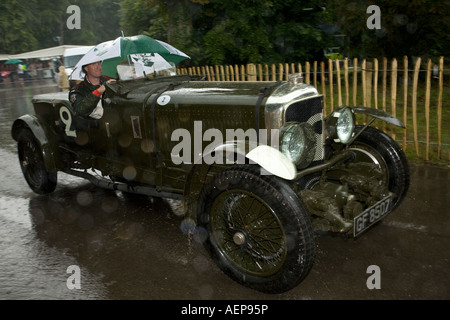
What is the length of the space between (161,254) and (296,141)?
1.65 m

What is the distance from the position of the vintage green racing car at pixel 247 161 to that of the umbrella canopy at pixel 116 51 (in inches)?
12.4

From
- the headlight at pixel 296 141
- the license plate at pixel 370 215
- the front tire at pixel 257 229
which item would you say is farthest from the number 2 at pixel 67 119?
the license plate at pixel 370 215

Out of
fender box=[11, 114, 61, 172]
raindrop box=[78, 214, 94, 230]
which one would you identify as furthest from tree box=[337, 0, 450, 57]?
raindrop box=[78, 214, 94, 230]

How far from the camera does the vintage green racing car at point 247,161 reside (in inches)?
109

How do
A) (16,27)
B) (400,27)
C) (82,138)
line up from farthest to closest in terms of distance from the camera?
1. (16,27)
2. (400,27)
3. (82,138)

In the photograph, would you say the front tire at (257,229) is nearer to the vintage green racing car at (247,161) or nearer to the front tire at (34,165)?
the vintage green racing car at (247,161)

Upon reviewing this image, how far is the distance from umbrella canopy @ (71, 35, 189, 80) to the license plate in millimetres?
2778

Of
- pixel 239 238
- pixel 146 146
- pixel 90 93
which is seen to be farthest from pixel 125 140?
pixel 239 238

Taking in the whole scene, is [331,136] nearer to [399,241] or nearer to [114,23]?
[399,241]

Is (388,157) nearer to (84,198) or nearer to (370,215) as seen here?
(370,215)

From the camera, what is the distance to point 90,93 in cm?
429

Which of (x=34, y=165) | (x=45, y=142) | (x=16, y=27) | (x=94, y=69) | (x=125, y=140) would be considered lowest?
(x=34, y=165)
